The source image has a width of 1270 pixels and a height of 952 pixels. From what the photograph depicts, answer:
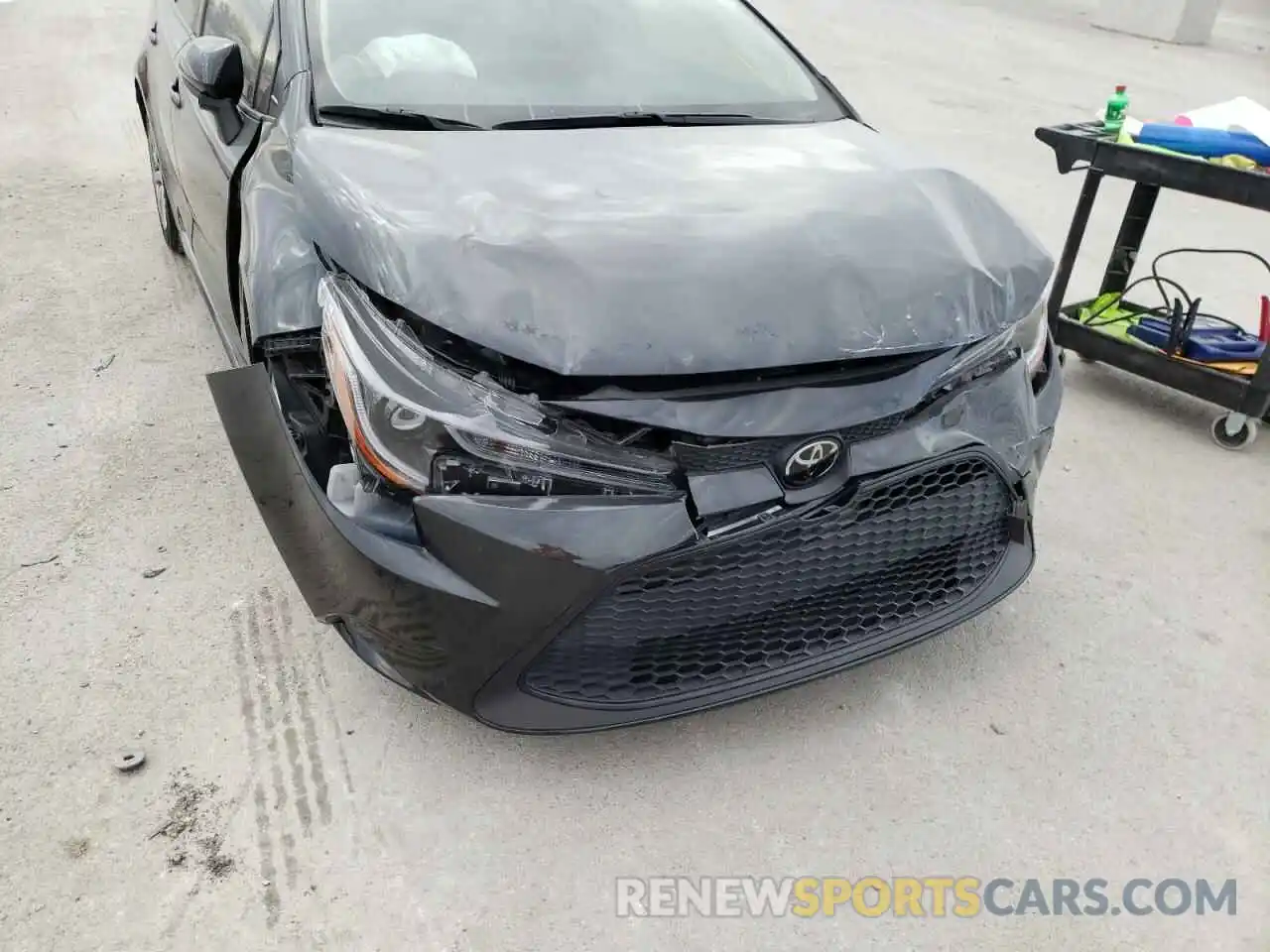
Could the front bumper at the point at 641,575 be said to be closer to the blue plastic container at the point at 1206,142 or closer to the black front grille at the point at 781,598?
the black front grille at the point at 781,598

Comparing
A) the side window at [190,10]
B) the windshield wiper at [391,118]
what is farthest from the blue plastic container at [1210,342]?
the side window at [190,10]

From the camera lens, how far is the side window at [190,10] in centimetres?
367

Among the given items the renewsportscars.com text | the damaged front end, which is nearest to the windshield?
the damaged front end

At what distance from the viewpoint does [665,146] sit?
2.50 m

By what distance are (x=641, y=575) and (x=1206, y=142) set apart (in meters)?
2.86

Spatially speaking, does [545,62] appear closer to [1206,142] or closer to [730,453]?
[730,453]

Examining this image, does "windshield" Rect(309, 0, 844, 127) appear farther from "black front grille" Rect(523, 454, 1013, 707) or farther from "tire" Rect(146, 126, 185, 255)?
"tire" Rect(146, 126, 185, 255)

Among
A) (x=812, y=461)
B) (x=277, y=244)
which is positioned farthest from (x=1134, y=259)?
(x=277, y=244)

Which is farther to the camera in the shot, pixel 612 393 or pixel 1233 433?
pixel 1233 433

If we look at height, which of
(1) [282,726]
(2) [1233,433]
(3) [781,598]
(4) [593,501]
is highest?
(4) [593,501]

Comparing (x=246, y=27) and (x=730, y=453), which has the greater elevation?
(x=246, y=27)

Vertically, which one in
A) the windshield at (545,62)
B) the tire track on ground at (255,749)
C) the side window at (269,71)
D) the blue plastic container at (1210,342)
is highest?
the windshield at (545,62)

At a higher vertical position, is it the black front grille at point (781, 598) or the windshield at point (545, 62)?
the windshield at point (545, 62)

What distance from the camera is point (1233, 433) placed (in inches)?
142
